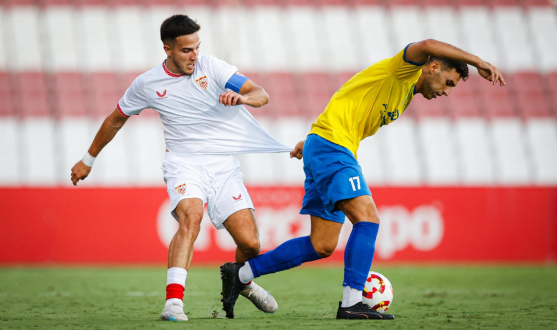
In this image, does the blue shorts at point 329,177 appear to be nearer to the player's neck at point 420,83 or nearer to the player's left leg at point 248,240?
the player's left leg at point 248,240

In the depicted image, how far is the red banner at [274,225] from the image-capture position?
11414mm

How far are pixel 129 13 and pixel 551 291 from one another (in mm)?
12425

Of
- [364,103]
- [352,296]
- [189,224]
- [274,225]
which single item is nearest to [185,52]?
[189,224]

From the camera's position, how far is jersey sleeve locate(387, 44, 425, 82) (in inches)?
189

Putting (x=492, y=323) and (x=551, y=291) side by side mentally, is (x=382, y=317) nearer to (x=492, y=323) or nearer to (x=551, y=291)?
(x=492, y=323)

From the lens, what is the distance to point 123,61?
1639cm

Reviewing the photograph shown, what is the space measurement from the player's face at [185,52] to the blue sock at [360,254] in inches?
67.6

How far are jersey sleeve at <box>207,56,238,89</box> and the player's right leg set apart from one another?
3.00ft

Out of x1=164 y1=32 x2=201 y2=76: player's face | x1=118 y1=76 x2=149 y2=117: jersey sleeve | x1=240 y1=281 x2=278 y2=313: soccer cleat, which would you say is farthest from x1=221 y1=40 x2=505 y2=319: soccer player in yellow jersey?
x1=118 y1=76 x2=149 y2=117: jersey sleeve

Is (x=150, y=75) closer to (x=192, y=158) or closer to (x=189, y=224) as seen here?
(x=192, y=158)

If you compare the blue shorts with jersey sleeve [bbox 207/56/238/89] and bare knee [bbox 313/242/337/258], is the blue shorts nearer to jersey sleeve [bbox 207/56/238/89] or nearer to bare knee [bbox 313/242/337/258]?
bare knee [bbox 313/242/337/258]

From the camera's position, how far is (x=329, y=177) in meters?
4.90

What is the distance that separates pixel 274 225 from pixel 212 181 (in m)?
6.32

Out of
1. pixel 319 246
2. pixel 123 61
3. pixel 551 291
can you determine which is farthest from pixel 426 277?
pixel 123 61
